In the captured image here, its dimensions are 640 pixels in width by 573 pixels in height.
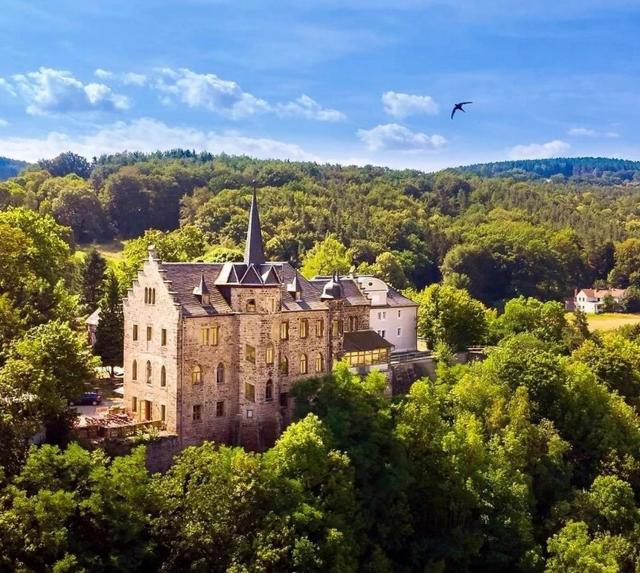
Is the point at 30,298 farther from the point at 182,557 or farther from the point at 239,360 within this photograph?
the point at 182,557

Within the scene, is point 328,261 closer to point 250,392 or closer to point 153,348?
point 250,392

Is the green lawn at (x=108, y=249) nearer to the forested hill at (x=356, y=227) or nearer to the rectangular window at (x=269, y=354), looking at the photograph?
the forested hill at (x=356, y=227)

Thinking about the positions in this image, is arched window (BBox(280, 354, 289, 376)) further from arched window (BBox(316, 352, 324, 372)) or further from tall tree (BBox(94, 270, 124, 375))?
tall tree (BBox(94, 270, 124, 375))

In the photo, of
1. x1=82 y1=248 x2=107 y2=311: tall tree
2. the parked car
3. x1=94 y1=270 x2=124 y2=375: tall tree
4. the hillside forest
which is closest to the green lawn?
the hillside forest

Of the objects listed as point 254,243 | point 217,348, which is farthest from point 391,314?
point 217,348

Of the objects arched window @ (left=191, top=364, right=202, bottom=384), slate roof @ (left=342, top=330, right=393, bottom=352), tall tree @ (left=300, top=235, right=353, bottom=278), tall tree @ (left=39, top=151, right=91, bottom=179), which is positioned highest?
tall tree @ (left=39, top=151, right=91, bottom=179)

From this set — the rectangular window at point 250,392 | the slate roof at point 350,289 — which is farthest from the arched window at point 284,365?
the slate roof at point 350,289
